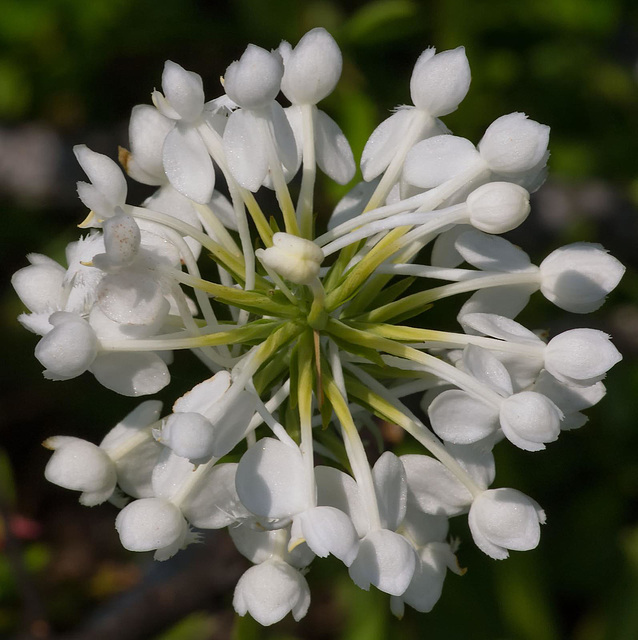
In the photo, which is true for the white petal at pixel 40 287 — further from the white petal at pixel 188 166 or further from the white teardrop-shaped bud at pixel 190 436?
the white teardrop-shaped bud at pixel 190 436

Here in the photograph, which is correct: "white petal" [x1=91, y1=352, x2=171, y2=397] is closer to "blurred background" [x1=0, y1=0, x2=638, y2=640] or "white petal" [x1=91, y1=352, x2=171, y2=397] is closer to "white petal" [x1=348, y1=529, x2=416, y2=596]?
"white petal" [x1=348, y1=529, x2=416, y2=596]

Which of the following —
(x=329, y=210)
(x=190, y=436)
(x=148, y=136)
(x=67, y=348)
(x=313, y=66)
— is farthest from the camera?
(x=329, y=210)

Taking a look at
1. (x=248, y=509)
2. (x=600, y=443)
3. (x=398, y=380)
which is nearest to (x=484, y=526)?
(x=398, y=380)

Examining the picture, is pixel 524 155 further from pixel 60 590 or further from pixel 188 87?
pixel 60 590

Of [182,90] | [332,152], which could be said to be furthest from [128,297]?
[332,152]

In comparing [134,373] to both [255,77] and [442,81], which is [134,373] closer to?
[255,77]

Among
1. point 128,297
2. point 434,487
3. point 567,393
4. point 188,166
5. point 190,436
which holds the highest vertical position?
point 188,166

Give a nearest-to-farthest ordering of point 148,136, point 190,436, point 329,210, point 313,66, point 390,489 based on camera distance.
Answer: point 190,436 → point 390,489 → point 313,66 → point 148,136 → point 329,210
